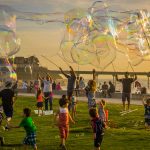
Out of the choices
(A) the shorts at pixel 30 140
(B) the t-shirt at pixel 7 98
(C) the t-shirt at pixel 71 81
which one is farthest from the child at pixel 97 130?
(C) the t-shirt at pixel 71 81

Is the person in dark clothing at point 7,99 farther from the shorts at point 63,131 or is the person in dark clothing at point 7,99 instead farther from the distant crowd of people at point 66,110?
the shorts at point 63,131

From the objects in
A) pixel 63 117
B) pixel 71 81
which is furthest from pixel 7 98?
pixel 63 117

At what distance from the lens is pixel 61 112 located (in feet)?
46.0

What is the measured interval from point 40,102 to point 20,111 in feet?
7.70

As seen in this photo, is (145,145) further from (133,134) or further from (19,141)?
(19,141)

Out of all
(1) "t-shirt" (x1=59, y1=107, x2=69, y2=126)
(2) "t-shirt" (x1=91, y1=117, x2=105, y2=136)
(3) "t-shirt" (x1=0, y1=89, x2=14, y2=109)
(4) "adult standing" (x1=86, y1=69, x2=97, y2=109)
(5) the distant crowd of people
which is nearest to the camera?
(5) the distant crowd of people

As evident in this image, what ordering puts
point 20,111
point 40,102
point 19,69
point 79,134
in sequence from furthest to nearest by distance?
point 19,69 → point 20,111 → point 40,102 → point 79,134

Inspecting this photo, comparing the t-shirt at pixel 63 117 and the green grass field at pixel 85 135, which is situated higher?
the t-shirt at pixel 63 117

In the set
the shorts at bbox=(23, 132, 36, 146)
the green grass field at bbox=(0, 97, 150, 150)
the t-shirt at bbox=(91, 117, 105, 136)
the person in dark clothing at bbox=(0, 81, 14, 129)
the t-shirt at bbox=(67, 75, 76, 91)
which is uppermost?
the t-shirt at bbox=(67, 75, 76, 91)

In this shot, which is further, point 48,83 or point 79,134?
point 48,83

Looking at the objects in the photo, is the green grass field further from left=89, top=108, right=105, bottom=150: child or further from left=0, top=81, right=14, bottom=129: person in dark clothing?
left=89, top=108, right=105, bottom=150: child

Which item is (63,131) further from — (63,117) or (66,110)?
(66,110)

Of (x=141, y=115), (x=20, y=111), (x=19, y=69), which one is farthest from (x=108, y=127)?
(x=19, y=69)

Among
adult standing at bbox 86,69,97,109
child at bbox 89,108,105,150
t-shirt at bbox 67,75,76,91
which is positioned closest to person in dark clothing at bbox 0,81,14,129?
adult standing at bbox 86,69,97,109
